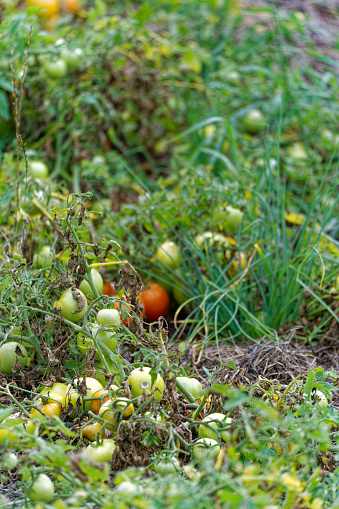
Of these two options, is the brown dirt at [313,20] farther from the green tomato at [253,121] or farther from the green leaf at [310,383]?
the green leaf at [310,383]

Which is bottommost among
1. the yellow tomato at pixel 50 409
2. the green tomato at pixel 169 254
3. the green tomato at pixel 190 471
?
the green tomato at pixel 169 254

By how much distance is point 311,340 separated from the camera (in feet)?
6.72

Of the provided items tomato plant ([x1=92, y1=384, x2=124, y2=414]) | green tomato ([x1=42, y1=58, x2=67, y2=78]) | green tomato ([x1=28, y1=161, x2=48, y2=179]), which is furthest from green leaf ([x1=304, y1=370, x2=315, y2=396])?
green tomato ([x1=42, y1=58, x2=67, y2=78])

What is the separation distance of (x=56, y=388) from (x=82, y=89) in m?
2.02

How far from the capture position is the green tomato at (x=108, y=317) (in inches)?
54.0

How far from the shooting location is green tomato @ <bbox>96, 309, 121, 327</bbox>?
54.0 inches

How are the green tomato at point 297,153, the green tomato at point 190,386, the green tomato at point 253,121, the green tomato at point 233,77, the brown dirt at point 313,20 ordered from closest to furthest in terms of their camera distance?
the green tomato at point 190,386
the green tomato at point 297,153
the green tomato at point 253,121
the green tomato at point 233,77
the brown dirt at point 313,20

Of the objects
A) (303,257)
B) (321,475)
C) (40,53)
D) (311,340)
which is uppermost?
(40,53)

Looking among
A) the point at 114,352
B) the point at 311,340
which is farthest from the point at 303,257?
the point at 114,352

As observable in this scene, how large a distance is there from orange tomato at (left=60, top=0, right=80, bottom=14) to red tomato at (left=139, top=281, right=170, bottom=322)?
7.99 ft

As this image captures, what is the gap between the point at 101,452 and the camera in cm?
121

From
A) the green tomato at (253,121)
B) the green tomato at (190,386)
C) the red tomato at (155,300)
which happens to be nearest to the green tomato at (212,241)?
the red tomato at (155,300)

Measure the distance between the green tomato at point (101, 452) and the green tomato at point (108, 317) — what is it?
0.98 ft

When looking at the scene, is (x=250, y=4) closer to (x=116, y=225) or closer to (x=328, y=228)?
(x=328, y=228)
